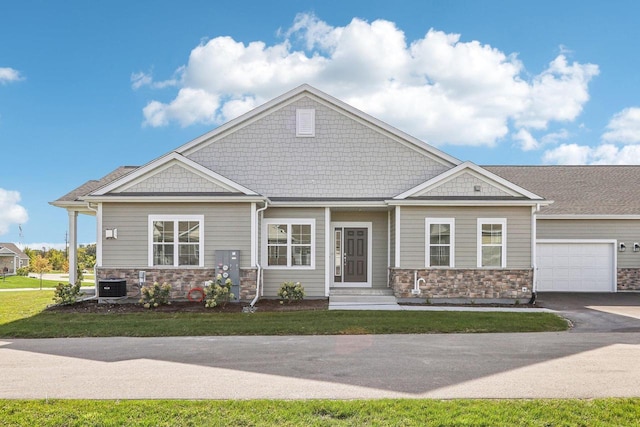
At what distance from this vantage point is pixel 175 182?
47.2 ft

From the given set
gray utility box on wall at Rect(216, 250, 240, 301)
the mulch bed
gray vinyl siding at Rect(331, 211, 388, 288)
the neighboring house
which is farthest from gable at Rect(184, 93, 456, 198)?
the neighboring house

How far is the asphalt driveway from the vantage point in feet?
35.3

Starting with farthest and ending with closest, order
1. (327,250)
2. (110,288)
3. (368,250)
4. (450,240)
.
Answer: (368,250) < (327,250) < (450,240) < (110,288)

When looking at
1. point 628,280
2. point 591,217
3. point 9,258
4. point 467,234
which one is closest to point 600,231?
point 591,217

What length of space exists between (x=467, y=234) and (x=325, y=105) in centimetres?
669

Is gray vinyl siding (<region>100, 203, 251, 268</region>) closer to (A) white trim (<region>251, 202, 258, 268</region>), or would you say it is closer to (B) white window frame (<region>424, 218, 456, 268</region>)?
(A) white trim (<region>251, 202, 258, 268</region>)

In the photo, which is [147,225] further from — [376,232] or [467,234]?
[467,234]

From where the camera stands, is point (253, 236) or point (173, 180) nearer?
point (253, 236)

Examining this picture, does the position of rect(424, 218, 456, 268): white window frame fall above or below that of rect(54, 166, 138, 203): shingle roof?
below

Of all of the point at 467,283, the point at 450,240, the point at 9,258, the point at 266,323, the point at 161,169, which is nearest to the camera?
the point at 266,323

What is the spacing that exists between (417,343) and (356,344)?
1.16 meters

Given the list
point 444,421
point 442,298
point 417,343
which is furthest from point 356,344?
point 442,298

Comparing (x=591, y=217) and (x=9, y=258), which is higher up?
(x=591, y=217)

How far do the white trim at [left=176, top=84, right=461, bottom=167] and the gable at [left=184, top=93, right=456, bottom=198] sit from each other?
4cm
